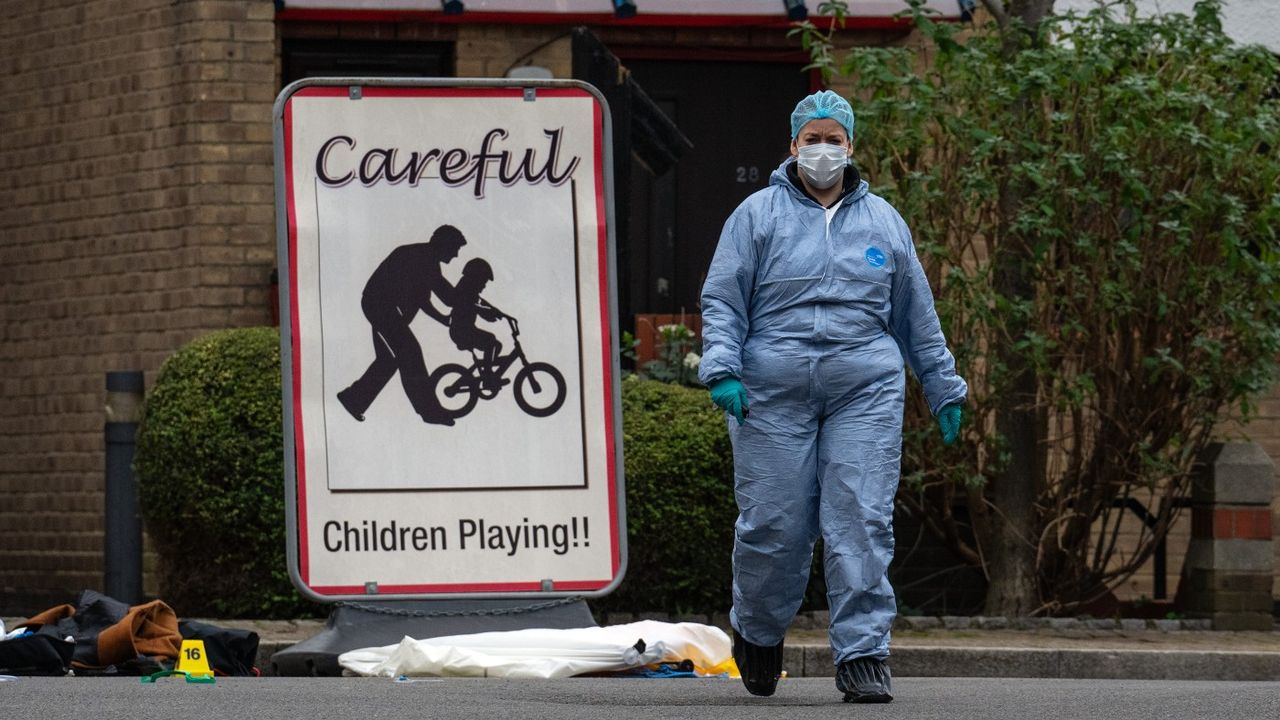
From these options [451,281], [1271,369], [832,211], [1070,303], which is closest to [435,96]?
[451,281]

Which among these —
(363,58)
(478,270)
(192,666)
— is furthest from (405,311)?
(363,58)

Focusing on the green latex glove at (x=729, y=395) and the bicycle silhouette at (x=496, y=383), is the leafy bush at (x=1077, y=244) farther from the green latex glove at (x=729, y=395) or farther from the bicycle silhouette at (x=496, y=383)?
the green latex glove at (x=729, y=395)

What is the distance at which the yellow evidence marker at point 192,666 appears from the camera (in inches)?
315

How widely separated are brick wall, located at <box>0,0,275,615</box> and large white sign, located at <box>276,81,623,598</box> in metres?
4.09

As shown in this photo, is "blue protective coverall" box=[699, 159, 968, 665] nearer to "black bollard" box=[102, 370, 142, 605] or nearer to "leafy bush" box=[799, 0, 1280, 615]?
"leafy bush" box=[799, 0, 1280, 615]

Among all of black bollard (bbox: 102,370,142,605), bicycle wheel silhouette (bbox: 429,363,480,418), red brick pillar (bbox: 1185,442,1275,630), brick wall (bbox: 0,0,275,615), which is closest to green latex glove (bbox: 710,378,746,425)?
bicycle wheel silhouette (bbox: 429,363,480,418)

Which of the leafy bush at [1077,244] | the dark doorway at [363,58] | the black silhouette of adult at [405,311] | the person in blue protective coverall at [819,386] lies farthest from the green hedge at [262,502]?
the person in blue protective coverall at [819,386]

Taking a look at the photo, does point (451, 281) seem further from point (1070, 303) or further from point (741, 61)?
point (741, 61)

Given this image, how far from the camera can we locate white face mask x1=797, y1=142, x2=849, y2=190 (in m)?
7.28

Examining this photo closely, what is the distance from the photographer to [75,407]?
45.2 ft

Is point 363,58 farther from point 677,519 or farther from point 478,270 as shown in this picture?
point 478,270

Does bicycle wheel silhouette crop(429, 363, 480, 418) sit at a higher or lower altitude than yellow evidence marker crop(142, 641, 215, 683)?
higher

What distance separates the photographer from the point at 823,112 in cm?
740

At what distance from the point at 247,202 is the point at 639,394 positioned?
2850 millimetres
